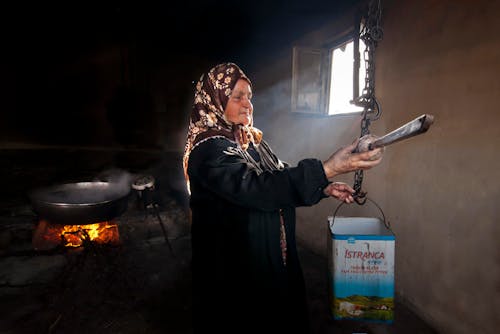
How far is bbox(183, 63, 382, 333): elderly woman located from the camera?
4.55 feet

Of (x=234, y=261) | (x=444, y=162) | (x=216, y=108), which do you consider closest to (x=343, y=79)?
(x=444, y=162)

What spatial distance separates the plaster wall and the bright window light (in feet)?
1.96

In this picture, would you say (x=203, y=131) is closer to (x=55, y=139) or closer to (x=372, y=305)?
(x=372, y=305)

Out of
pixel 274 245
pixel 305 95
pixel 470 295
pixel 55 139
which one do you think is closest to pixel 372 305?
pixel 470 295

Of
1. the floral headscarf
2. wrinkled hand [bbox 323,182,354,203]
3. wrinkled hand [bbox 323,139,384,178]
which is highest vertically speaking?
the floral headscarf

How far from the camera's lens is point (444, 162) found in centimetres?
267

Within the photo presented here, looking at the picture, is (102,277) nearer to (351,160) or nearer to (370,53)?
(351,160)

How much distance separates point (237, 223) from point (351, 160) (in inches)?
29.5

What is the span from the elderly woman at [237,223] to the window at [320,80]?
2848 mm

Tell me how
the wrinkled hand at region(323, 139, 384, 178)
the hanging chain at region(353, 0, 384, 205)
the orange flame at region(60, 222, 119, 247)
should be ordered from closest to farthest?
the wrinkled hand at region(323, 139, 384, 178) < the hanging chain at region(353, 0, 384, 205) < the orange flame at region(60, 222, 119, 247)

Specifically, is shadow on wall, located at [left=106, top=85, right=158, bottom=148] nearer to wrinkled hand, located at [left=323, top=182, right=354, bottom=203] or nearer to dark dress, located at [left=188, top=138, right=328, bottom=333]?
dark dress, located at [left=188, top=138, right=328, bottom=333]

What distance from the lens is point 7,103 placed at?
6.01 metres

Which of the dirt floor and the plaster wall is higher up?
the plaster wall

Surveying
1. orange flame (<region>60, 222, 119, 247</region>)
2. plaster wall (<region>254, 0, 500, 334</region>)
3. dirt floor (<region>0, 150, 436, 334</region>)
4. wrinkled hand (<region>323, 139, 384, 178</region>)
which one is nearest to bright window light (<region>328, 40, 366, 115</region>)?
plaster wall (<region>254, 0, 500, 334</region>)
